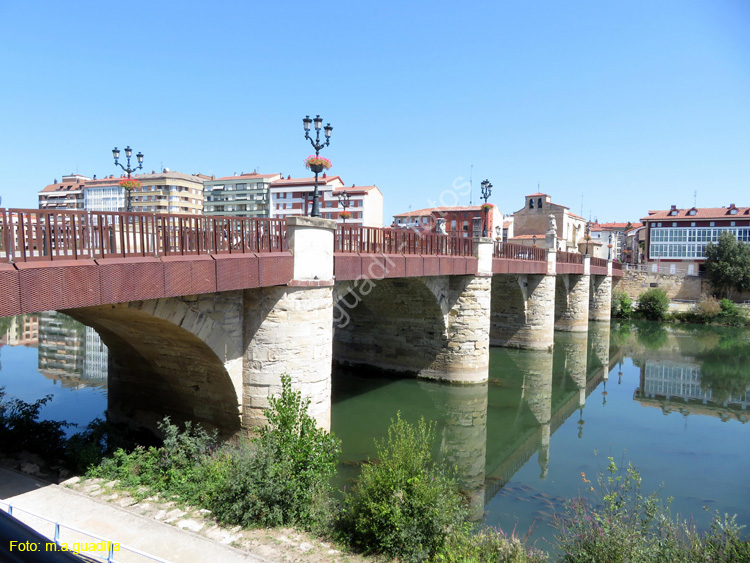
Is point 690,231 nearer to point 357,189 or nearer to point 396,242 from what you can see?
point 357,189

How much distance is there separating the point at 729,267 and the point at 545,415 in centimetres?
3465

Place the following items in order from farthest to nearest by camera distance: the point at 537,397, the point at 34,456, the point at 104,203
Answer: the point at 104,203 → the point at 537,397 → the point at 34,456

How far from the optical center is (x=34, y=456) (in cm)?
875

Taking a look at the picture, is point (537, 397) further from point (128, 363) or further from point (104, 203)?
point (104, 203)

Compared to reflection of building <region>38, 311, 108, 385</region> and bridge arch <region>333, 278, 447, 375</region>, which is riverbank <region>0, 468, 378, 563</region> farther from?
reflection of building <region>38, 311, 108, 385</region>

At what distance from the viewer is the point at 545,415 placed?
16281 millimetres

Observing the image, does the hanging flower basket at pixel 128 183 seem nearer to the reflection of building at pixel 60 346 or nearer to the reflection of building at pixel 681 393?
the reflection of building at pixel 60 346

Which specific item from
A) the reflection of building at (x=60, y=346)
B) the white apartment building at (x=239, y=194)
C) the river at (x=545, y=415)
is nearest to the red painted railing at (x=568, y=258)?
the river at (x=545, y=415)

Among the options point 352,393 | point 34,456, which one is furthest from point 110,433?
point 352,393

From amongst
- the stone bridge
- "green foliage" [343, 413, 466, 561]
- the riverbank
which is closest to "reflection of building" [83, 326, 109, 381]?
the stone bridge

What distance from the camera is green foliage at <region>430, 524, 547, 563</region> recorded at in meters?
6.15

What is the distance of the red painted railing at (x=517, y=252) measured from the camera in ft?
65.3

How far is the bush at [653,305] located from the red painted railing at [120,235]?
3698 cm

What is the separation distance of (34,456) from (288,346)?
4.61 meters
